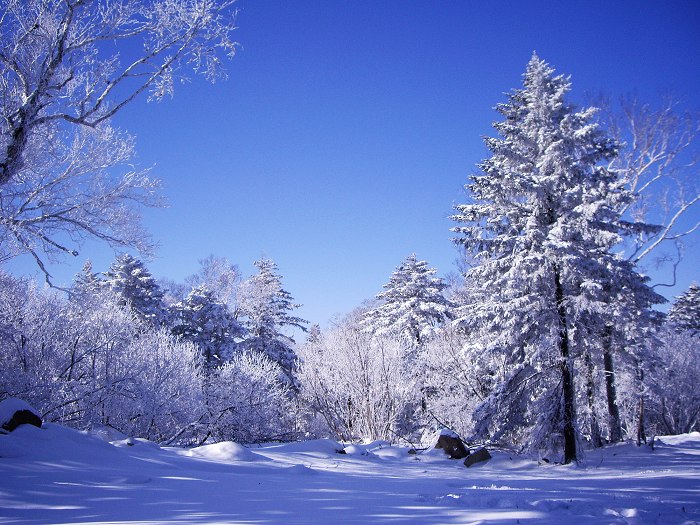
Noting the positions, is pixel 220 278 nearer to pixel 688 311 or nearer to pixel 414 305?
pixel 414 305

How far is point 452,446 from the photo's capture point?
11.4 meters

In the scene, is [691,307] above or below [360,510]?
above

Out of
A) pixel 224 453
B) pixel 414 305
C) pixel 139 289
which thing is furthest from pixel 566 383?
pixel 139 289

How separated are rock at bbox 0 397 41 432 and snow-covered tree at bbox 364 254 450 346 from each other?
A: 18.5 m

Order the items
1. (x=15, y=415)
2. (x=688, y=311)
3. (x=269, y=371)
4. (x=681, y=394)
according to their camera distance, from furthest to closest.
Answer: (x=688, y=311)
(x=681, y=394)
(x=269, y=371)
(x=15, y=415)

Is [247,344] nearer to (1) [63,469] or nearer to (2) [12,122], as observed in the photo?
(2) [12,122]

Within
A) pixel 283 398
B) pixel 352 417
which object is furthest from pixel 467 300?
pixel 283 398

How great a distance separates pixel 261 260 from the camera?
29922 mm

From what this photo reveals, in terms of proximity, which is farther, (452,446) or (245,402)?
(245,402)

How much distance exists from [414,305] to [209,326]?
1263cm

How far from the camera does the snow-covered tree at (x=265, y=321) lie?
85.4 ft

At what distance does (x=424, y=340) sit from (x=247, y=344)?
11.1m

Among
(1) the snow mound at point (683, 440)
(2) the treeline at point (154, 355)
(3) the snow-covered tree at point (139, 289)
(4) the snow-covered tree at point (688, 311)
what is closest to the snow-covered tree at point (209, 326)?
(2) the treeline at point (154, 355)

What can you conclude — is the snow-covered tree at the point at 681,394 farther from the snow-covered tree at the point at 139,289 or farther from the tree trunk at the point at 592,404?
the snow-covered tree at the point at 139,289
